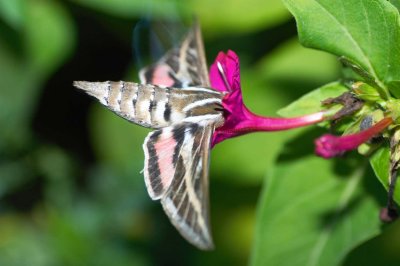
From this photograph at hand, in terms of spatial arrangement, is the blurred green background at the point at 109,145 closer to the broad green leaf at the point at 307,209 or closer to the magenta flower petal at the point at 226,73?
the broad green leaf at the point at 307,209

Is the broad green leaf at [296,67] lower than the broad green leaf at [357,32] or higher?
lower

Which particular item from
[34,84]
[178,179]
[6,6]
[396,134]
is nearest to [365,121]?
[396,134]

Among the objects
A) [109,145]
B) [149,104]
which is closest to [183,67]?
[149,104]

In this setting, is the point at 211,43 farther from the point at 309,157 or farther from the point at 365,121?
the point at 365,121

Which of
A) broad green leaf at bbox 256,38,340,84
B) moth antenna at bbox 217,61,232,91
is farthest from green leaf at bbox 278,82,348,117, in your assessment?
broad green leaf at bbox 256,38,340,84

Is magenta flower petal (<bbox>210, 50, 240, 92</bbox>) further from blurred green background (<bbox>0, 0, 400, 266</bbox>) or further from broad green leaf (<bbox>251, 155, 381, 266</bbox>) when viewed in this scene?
blurred green background (<bbox>0, 0, 400, 266</bbox>)

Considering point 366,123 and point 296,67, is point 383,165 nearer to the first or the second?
point 366,123

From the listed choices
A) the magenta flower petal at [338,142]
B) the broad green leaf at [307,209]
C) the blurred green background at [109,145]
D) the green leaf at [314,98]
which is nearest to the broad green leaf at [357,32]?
the green leaf at [314,98]
